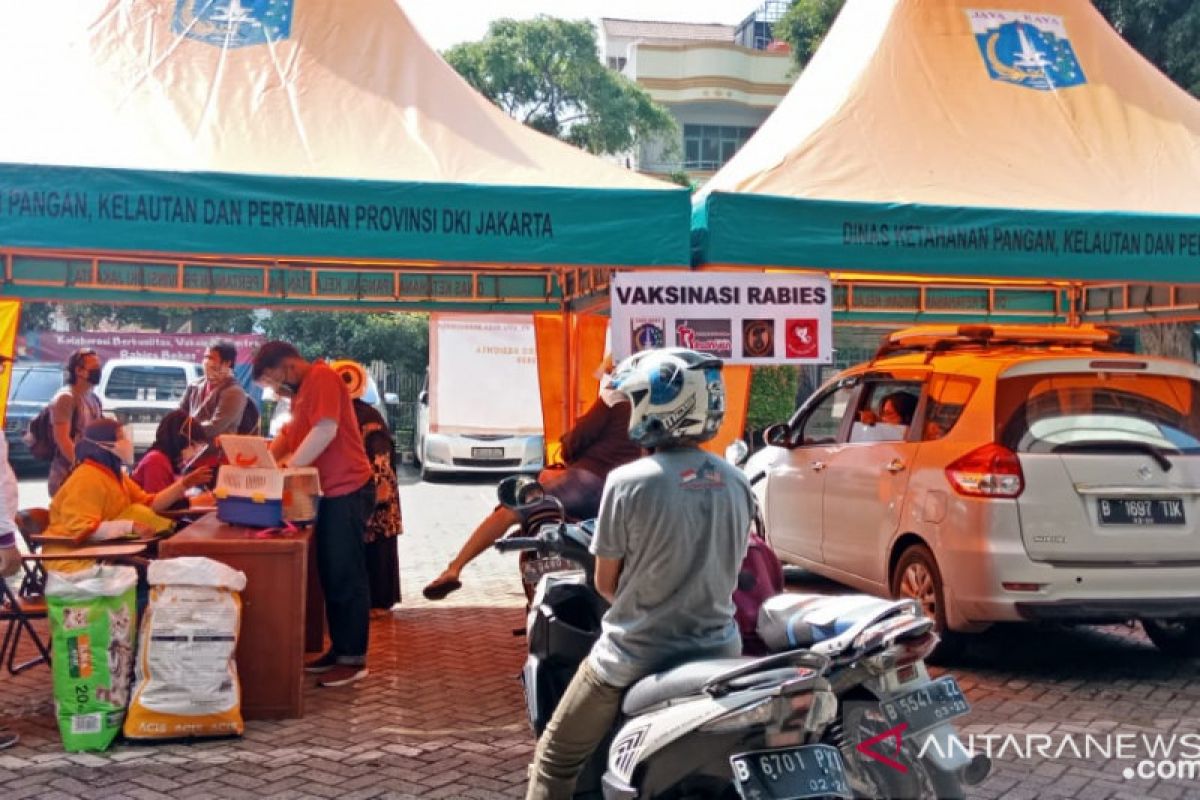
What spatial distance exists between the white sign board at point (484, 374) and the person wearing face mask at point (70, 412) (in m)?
6.64

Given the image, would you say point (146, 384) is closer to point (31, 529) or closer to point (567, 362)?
point (567, 362)

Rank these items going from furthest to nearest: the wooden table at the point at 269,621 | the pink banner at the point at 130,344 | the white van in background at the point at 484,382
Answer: the pink banner at the point at 130,344 < the white van in background at the point at 484,382 < the wooden table at the point at 269,621

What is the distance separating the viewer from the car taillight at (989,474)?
636cm

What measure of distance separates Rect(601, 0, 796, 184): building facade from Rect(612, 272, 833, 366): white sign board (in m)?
30.6

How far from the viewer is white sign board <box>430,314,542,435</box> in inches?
648

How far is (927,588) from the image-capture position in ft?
22.5


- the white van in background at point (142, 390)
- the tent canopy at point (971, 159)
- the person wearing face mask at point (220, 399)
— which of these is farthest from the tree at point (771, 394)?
the person wearing face mask at point (220, 399)

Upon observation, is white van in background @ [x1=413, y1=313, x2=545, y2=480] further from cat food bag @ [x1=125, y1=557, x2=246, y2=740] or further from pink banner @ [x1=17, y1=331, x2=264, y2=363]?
cat food bag @ [x1=125, y1=557, x2=246, y2=740]

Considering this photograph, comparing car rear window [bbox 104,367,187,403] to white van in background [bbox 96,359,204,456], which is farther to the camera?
car rear window [bbox 104,367,187,403]

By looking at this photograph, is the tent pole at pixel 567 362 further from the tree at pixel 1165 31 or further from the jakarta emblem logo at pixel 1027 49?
the tree at pixel 1165 31

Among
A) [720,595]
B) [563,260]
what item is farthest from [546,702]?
[563,260]

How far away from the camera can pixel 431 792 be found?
4949mm

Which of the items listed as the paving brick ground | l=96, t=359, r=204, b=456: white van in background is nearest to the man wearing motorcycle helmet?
the paving brick ground

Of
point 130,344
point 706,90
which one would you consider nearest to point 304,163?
point 130,344
